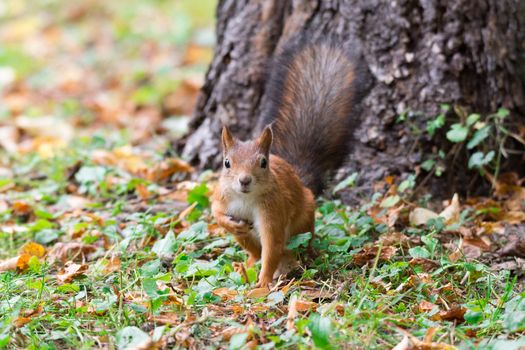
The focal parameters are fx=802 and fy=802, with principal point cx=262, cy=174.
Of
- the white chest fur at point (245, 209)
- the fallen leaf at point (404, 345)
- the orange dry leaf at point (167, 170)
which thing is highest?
the white chest fur at point (245, 209)

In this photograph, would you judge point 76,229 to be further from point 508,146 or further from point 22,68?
point 22,68

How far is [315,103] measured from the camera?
329 centimetres

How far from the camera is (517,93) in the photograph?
3.56 m

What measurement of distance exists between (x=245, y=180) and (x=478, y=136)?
46.4 inches

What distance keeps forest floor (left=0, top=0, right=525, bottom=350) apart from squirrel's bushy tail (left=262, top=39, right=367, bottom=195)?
0.77 feet

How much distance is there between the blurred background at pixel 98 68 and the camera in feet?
17.4

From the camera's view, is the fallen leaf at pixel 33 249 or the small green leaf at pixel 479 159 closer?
the fallen leaf at pixel 33 249

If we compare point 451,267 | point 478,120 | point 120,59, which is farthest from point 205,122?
point 120,59

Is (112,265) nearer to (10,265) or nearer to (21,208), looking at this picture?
(10,265)

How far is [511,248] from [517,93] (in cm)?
87

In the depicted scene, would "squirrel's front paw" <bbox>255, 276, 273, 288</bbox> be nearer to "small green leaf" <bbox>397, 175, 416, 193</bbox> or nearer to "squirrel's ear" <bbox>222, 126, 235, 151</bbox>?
"squirrel's ear" <bbox>222, 126, 235, 151</bbox>

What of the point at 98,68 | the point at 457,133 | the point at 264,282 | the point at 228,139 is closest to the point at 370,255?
the point at 264,282

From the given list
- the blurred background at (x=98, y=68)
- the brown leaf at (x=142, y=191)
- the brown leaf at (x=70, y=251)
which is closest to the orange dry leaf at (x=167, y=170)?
the brown leaf at (x=142, y=191)

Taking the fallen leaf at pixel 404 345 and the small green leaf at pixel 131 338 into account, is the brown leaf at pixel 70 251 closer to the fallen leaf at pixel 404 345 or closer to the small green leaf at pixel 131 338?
the small green leaf at pixel 131 338
